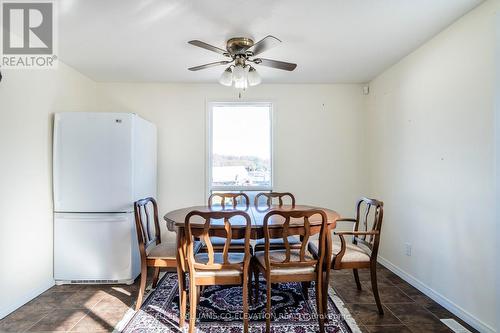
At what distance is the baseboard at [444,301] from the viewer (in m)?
1.97

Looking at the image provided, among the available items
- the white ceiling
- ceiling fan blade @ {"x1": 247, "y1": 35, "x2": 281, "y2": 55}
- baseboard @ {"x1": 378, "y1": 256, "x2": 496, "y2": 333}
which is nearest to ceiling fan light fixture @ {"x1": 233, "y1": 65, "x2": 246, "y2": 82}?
ceiling fan blade @ {"x1": 247, "y1": 35, "x2": 281, "y2": 55}

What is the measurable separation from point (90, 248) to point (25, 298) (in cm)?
62

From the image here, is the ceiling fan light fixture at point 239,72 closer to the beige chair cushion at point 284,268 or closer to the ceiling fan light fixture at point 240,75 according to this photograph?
the ceiling fan light fixture at point 240,75

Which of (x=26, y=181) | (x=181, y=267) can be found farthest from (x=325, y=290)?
(x=26, y=181)

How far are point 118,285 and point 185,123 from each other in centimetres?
210

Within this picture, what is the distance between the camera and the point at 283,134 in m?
3.76

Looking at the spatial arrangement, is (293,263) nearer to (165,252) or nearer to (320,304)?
(320,304)

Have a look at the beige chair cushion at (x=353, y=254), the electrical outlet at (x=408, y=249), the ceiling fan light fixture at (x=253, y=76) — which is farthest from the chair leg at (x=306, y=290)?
the ceiling fan light fixture at (x=253, y=76)

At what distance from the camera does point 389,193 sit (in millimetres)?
3258

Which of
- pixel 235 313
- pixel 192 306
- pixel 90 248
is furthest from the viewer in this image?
pixel 90 248

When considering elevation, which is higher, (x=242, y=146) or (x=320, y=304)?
(x=242, y=146)

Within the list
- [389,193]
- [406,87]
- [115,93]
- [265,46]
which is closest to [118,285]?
[115,93]

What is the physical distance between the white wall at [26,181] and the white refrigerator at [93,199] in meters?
0.12

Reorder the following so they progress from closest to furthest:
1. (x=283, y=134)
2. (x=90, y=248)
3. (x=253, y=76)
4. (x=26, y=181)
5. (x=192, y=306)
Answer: (x=192, y=306)
(x=253, y=76)
(x=26, y=181)
(x=90, y=248)
(x=283, y=134)
